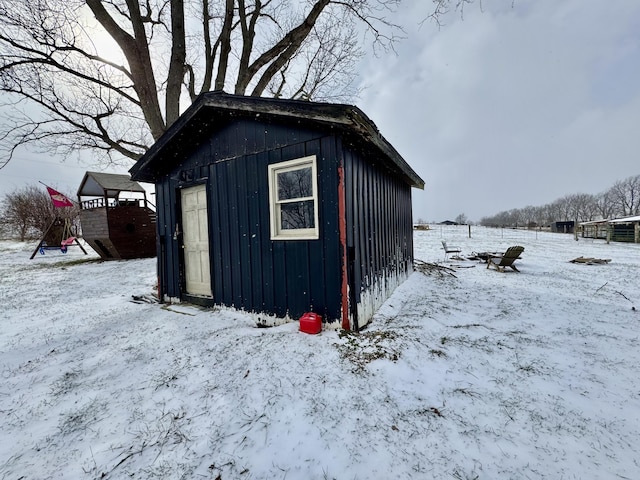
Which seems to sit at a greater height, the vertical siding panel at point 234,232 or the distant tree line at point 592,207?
the distant tree line at point 592,207

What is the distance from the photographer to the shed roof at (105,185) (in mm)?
13805

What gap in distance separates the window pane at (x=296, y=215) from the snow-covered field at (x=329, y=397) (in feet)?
5.03

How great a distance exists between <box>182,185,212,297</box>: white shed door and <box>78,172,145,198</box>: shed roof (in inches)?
454

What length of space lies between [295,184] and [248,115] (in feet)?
4.84

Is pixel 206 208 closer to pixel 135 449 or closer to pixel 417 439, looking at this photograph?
pixel 135 449

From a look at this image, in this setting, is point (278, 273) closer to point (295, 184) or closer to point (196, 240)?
point (295, 184)

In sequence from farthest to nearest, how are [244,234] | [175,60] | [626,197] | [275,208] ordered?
[626,197]
[175,60]
[244,234]
[275,208]

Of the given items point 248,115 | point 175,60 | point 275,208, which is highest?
point 175,60

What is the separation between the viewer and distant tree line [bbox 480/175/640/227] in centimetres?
4644

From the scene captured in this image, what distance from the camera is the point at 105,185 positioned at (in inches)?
538

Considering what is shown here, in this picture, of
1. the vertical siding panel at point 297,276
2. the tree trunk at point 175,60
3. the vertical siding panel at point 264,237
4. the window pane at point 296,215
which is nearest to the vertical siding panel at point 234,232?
the vertical siding panel at point 264,237

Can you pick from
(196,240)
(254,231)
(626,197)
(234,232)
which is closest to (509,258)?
(254,231)

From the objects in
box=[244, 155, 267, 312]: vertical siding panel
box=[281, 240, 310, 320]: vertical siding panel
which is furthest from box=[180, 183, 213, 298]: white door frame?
box=[281, 240, 310, 320]: vertical siding panel

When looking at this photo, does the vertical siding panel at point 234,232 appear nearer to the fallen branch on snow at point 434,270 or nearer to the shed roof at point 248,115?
the shed roof at point 248,115
